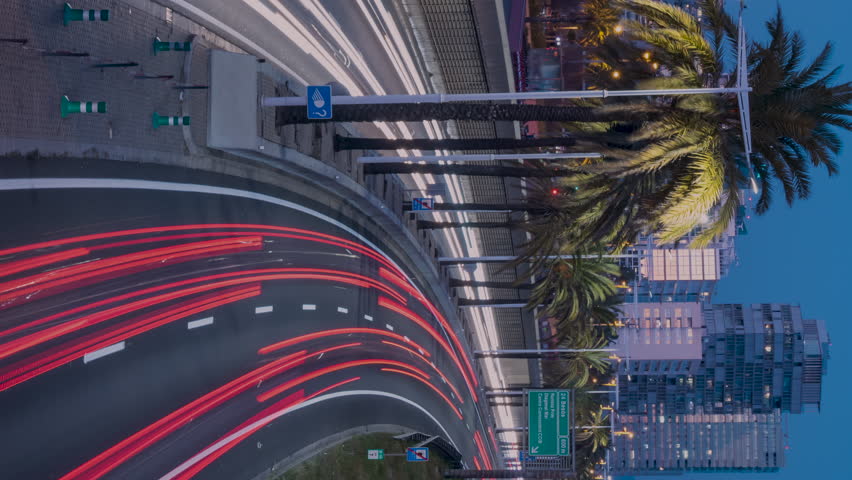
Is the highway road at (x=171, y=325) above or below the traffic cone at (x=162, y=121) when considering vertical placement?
below

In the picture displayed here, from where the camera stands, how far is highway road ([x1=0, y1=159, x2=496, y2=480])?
17.8 metres

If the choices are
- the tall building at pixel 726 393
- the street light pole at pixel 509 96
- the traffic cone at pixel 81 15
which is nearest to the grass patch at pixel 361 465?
the street light pole at pixel 509 96

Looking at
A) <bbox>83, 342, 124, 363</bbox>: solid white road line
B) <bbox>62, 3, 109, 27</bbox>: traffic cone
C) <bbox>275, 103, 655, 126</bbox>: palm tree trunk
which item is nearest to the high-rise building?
<bbox>275, 103, 655, 126</bbox>: palm tree trunk

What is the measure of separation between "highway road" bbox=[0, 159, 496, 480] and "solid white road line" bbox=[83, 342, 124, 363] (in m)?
0.03

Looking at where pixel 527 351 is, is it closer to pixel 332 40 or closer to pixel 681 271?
pixel 332 40

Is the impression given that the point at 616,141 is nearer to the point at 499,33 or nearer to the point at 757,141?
the point at 757,141

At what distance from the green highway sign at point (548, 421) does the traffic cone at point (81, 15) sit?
30.5m

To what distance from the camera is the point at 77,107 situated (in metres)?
19.1

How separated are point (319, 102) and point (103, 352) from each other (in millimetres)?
8687

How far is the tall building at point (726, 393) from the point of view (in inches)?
6683

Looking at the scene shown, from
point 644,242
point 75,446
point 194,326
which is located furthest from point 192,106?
point 644,242

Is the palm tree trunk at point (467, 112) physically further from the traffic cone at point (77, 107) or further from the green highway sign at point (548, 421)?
the green highway sign at point (548, 421)

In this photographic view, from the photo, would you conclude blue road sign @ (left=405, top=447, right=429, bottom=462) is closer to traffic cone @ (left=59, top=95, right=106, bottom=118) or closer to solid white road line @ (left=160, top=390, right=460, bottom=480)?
solid white road line @ (left=160, top=390, right=460, bottom=480)

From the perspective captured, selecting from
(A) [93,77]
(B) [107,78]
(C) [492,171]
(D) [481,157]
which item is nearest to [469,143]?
(D) [481,157]
